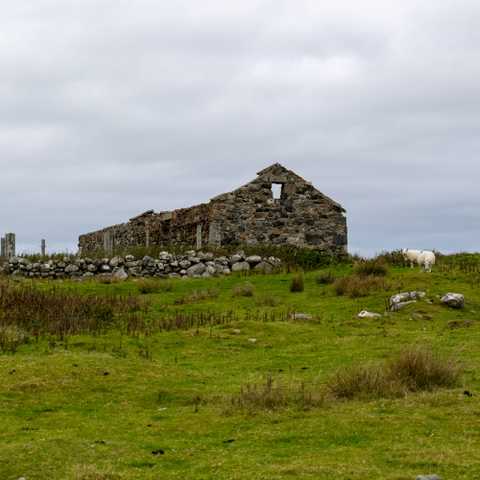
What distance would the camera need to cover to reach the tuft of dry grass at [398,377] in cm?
1313

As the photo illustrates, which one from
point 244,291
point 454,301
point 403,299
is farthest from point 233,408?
point 244,291

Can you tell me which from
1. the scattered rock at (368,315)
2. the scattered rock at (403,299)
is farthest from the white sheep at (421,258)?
the scattered rock at (368,315)

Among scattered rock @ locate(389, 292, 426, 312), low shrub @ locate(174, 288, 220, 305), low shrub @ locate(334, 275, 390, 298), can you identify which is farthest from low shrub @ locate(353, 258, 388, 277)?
low shrub @ locate(174, 288, 220, 305)

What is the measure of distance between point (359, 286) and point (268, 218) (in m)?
16.0

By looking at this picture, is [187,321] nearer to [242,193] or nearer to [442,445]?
[442,445]

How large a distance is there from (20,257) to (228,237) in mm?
9629

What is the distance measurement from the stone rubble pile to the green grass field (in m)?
12.5

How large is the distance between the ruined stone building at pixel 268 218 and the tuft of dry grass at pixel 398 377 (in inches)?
1072

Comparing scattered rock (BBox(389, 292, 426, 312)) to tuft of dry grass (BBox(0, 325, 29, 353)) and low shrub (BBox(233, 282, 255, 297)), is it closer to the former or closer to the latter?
low shrub (BBox(233, 282, 255, 297))

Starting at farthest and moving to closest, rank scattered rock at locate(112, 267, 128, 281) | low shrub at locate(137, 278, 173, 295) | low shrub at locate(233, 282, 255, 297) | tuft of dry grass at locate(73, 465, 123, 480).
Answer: scattered rock at locate(112, 267, 128, 281), low shrub at locate(137, 278, 173, 295), low shrub at locate(233, 282, 255, 297), tuft of dry grass at locate(73, 465, 123, 480)

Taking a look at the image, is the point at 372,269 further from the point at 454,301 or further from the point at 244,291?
the point at 454,301

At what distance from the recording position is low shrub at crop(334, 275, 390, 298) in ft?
86.7

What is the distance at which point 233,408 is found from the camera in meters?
12.5

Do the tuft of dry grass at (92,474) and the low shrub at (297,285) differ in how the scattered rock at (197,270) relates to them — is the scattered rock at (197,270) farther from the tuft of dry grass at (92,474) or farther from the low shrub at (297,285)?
the tuft of dry grass at (92,474)
